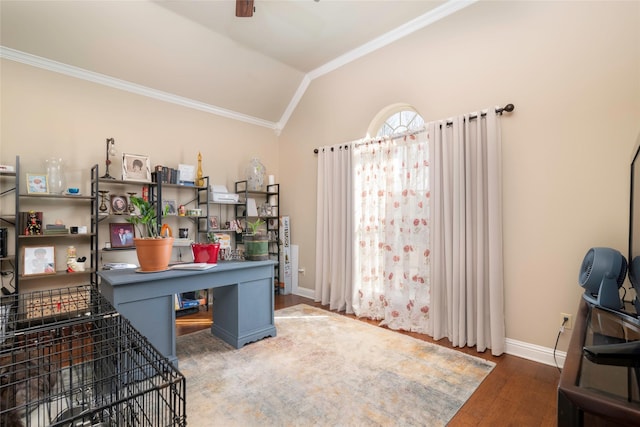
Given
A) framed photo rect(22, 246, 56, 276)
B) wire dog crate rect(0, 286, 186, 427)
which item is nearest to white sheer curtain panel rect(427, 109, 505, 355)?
wire dog crate rect(0, 286, 186, 427)

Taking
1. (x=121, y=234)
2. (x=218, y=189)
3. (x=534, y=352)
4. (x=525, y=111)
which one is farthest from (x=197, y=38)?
(x=534, y=352)

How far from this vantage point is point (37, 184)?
2906 millimetres

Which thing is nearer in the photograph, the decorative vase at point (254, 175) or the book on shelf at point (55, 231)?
the book on shelf at point (55, 231)

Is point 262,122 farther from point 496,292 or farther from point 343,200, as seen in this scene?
point 496,292

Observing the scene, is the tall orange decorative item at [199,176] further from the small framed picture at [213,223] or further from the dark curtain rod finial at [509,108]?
the dark curtain rod finial at [509,108]

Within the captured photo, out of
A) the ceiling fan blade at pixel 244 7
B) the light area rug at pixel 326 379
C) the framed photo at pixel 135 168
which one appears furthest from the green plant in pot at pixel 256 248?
the ceiling fan blade at pixel 244 7

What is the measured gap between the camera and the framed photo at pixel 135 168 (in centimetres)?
342

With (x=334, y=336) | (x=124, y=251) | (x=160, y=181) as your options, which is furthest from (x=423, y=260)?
(x=124, y=251)

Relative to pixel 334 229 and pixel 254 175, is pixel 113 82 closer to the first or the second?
pixel 254 175

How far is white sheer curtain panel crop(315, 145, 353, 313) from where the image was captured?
3.77 m

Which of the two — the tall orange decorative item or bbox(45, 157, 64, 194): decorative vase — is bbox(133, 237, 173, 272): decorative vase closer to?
bbox(45, 157, 64, 194): decorative vase

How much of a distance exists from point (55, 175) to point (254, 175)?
2245mm

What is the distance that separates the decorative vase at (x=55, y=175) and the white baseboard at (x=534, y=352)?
14.6 feet

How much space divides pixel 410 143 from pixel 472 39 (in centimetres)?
106
